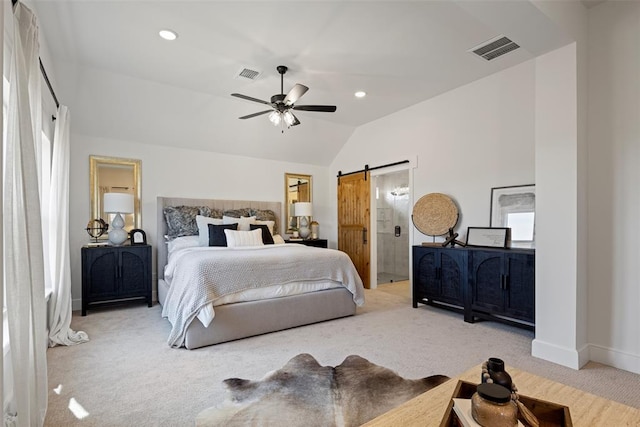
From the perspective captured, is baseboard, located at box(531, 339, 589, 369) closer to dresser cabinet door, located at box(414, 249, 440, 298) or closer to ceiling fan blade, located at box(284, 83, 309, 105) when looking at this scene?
dresser cabinet door, located at box(414, 249, 440, 298)

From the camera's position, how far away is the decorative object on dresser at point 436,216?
4223 millimetres

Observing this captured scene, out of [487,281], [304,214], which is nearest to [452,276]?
[487,281]

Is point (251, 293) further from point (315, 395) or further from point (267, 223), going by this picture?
point (267, 223)

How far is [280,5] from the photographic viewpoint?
101 inches

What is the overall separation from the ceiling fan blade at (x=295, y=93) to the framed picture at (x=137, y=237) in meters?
2.88

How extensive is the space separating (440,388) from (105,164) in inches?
197

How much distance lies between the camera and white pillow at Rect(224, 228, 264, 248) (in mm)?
4328

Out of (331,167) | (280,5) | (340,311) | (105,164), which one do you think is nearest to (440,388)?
(340,311)

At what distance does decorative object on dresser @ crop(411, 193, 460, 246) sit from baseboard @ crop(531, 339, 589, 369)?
59.7 inches

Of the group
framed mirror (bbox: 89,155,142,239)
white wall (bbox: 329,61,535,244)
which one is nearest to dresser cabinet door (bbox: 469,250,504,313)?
white wall (bbox: 329,61,535,244)

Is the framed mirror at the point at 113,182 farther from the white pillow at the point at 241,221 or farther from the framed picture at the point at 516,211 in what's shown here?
the framed picture at the point at 516,211

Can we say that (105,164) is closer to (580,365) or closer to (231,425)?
(231,425)

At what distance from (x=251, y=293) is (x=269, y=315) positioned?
0.98 ft

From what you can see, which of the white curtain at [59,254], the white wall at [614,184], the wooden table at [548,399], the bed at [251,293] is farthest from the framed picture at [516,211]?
the white curtain at [59,254]
